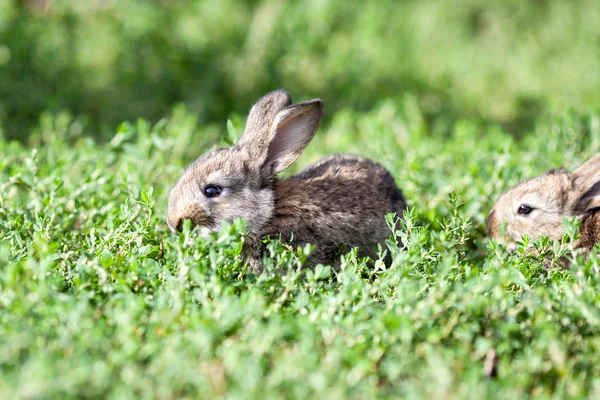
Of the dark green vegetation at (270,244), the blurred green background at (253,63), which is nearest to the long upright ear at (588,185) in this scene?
the dark green vegetation at (270,244)

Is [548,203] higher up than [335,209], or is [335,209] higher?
[335,209]

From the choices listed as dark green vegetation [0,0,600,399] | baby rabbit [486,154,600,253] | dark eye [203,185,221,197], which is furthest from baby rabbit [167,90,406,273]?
baby rabbit [486,154,600,253]

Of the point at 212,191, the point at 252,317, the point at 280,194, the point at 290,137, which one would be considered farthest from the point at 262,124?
the point at 252,317

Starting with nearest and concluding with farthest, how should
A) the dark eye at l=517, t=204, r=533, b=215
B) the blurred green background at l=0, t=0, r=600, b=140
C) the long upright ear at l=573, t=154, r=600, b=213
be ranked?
the long upright ear at l=573, t=154, r=600, b=213, the dark eye at l=517, t=204, r=533, b=215, the blurred green background at l=0, t=0, r=600, b=140

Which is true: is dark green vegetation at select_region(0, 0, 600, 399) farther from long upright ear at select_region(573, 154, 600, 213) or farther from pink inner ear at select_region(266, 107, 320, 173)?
long upright ear at select_region(573, 154, 600, 213)

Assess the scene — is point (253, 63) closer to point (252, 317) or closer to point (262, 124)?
point (262, 124)
